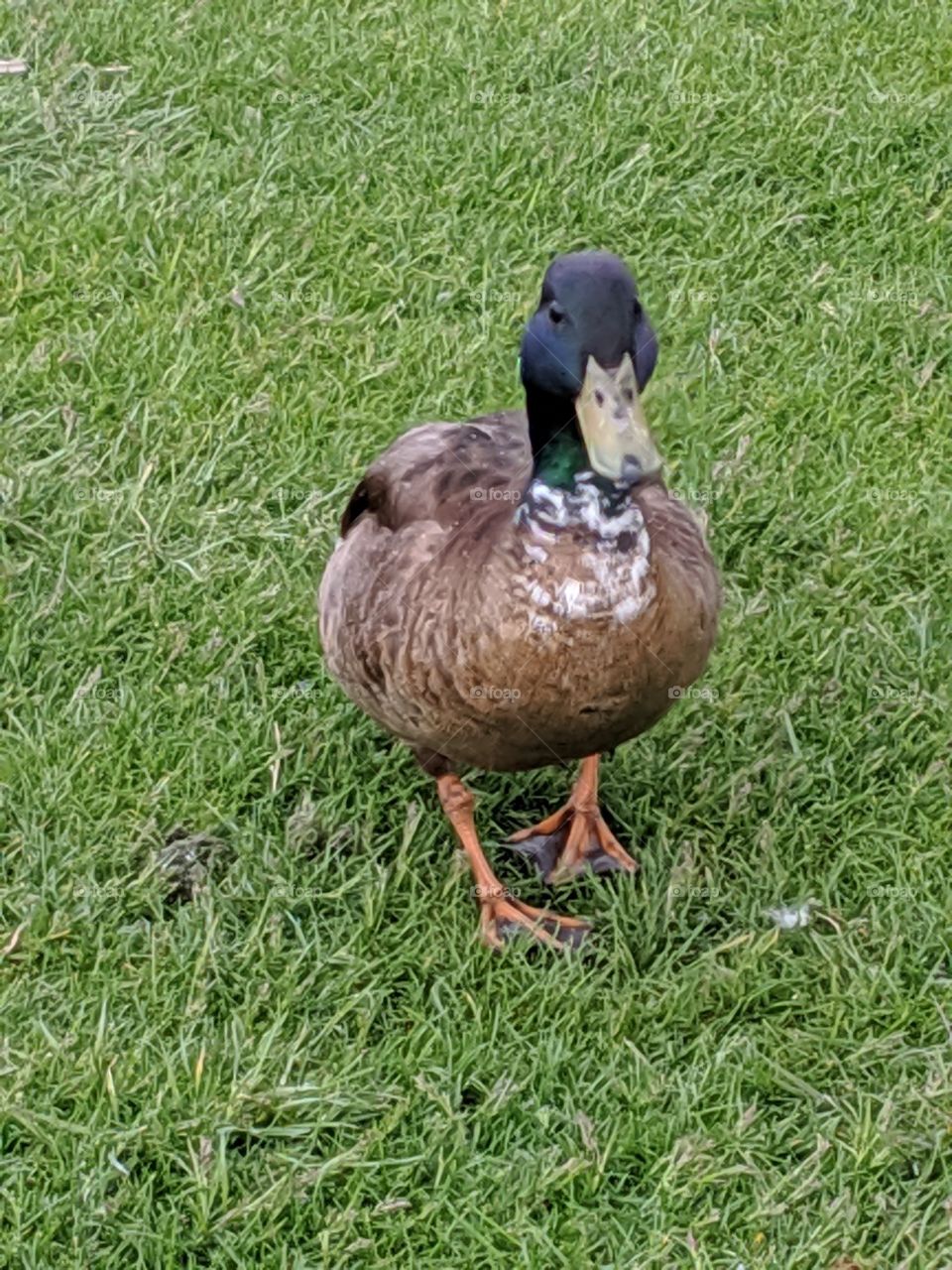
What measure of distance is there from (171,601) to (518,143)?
2.06 meters

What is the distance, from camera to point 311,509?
175 inches

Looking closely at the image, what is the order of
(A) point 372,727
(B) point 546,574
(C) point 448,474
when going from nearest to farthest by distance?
1. (B) point 546,574
2. (C) point 448,474
3. (A) point 372,727

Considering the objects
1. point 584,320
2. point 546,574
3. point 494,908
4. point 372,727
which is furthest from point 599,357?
point 372,727

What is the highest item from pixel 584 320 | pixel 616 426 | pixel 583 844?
pixel 584 320

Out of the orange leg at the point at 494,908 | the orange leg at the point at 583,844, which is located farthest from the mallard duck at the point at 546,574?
the orange leg at the point at 583,844

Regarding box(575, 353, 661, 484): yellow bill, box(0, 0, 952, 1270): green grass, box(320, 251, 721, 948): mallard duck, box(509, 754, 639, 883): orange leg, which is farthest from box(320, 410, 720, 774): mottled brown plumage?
box(0, 0, 952, 1270): green grass

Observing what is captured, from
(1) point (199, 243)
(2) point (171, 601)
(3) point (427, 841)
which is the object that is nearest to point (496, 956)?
(3) point (427, 841)

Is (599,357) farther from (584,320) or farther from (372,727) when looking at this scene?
(372,727)

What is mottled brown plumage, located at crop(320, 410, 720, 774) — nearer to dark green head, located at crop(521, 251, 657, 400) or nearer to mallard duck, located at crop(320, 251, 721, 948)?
mallard duck, located at crop(320, 251, 721, 948)

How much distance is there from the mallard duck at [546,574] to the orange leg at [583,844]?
359 mm

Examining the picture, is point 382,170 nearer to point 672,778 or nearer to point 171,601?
point 171,601

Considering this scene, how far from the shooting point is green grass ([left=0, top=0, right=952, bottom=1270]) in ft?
10.1

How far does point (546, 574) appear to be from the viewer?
302 cm

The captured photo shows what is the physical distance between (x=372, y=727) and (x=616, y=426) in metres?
1.28
